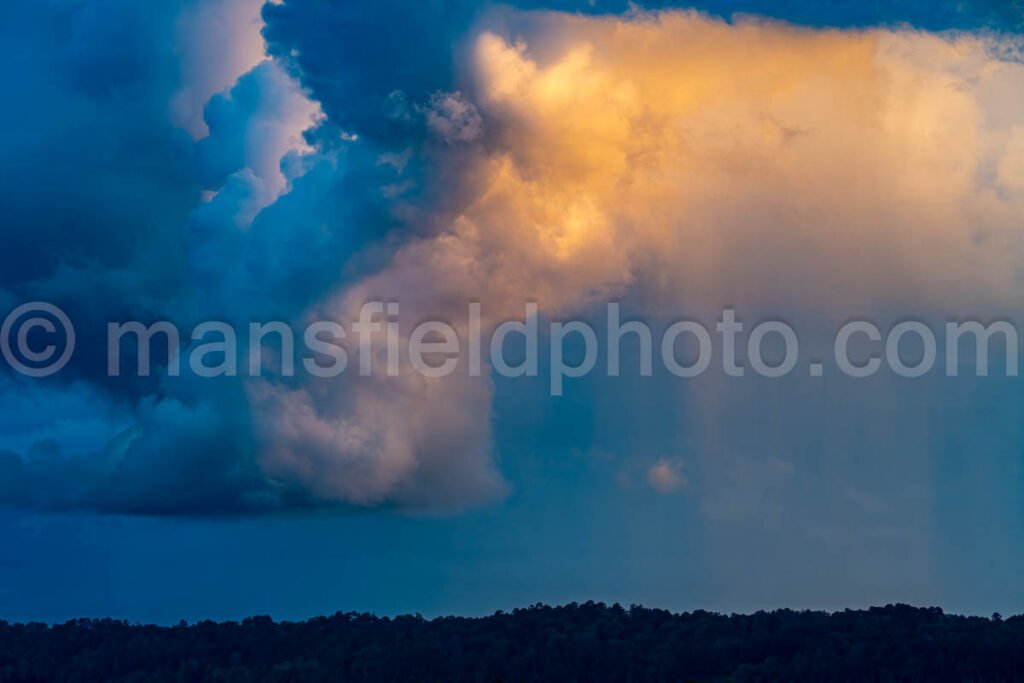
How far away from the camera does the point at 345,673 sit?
19912 centimetres

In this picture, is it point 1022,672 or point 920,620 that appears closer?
point 1022,672

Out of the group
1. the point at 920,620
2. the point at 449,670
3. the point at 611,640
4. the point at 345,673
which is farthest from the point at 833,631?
the point at 345,673

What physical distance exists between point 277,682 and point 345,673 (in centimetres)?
833

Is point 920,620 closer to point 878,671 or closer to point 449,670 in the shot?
point 878,671

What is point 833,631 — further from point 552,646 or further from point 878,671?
point 552,646

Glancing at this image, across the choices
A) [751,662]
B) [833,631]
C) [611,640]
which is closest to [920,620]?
[833,631]

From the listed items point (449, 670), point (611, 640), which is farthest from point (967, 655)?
point (449, 670)

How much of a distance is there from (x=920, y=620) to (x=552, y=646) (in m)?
42.1

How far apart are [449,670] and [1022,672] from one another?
218 ft

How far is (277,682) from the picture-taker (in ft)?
648

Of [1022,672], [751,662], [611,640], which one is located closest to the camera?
[1022,672]

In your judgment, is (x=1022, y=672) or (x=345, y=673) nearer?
(x=1022, y=672)

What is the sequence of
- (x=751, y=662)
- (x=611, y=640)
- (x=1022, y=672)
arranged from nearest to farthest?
1. (x=1022, y=672)
2. (x=751, y=662)
3. (x=611, y=640)

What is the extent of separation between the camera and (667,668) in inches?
6929
